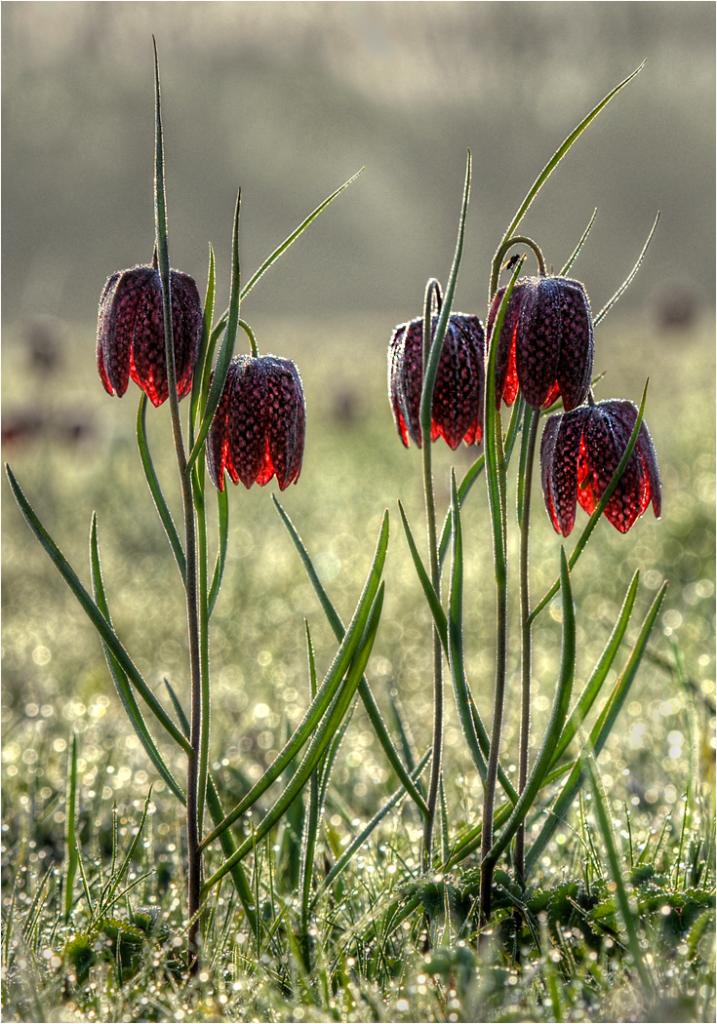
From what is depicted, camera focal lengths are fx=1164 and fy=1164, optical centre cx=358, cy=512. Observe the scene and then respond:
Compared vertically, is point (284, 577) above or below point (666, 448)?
below

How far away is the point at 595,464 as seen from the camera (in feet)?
3.81

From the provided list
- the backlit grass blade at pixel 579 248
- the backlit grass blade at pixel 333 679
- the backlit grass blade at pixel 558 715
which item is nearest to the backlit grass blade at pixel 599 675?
the backlit grass blade at pixel 558 715

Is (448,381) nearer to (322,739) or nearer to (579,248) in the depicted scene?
(579,248)

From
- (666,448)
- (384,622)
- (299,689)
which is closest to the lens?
(299,689)

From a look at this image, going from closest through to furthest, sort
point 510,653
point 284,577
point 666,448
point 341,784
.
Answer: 1. point 341,784
2. point 510,653
3. point 284,577
4. point 666,448

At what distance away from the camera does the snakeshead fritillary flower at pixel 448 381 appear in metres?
1.16

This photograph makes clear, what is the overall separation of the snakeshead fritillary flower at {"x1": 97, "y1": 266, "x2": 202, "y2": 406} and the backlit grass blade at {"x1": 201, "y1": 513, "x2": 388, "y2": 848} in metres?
0.26

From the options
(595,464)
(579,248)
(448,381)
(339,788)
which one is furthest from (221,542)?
(339,788)

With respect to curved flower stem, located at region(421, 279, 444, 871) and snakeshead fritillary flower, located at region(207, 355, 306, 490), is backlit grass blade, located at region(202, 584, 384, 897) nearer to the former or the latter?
curved flower stem, located at region(421, 279, 444, 871)

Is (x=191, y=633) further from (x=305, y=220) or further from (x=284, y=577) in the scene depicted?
(x=284, y=577)

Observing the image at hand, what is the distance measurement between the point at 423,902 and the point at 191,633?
1.16 feet

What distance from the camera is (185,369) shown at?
3.79ft

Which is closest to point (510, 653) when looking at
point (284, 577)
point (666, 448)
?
point (284, 577)

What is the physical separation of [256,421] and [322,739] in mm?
327
